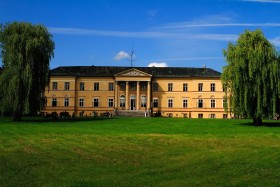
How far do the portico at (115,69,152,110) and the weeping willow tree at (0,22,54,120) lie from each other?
32173 mm

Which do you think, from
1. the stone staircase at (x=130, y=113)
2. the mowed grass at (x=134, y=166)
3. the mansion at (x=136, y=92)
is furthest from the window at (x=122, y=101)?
the mowed grass at (x=134, y=166)

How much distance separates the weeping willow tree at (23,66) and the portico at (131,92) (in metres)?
32.2

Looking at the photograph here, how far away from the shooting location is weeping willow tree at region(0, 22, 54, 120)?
43.8 m

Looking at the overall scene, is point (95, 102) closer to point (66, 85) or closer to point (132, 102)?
point (66, 85)

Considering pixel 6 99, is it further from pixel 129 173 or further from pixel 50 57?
pixel 129 173

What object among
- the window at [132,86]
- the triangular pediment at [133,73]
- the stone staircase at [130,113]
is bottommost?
the stone staircase at [130,113]

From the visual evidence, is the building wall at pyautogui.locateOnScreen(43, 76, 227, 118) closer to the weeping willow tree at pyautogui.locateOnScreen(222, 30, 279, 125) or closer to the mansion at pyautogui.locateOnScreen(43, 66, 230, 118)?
the mansion at pyautogui.locateOnScreen(43, 66, 230, 118)

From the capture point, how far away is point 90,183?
9.98m

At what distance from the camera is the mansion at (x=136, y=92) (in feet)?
260

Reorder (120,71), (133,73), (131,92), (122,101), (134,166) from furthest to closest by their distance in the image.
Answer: (120,71), (122,101), (131,92), (133,73), (134,166)

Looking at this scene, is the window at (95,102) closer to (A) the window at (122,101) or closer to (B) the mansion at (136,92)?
(B) the mansion at (136,92)

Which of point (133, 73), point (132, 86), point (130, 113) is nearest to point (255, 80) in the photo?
point (130, 113)

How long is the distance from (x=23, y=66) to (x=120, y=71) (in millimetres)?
37228

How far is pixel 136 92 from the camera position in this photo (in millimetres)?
79562
